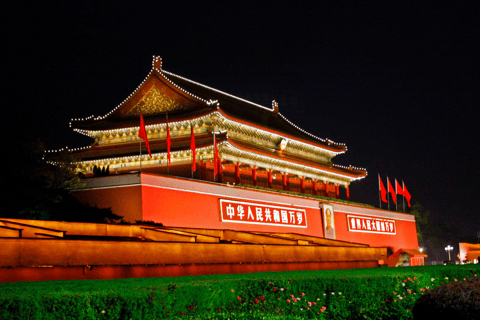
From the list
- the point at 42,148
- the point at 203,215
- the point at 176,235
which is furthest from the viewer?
the point at 203,215

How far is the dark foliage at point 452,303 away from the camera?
6227 mm

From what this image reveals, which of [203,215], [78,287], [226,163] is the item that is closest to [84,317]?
[78,287]

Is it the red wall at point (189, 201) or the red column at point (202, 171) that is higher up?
the red column at point (202, 171)

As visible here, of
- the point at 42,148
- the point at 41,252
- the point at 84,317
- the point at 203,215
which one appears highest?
the point at 42,148

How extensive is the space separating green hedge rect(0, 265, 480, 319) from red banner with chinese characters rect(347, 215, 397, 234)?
1938cm

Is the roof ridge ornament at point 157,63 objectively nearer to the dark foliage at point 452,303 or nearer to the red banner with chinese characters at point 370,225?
the red banner with chinese characters at point 370,225

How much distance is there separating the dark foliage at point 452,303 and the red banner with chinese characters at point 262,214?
45.4ft

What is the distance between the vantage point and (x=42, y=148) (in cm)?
1650

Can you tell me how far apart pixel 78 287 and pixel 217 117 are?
A: 1860cm

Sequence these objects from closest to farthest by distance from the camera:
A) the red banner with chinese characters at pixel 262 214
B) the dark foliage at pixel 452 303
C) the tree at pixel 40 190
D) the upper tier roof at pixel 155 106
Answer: the dark foliage at pixel 452 303, the tree at pixel 40 190, the red banner with chinese characters at pixel 262 214, the upper tier roof at pixel 155 106

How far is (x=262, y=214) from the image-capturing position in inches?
874

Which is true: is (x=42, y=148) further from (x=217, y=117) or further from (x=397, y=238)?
(x=397, y=238)

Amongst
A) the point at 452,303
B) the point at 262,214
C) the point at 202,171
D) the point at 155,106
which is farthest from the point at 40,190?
the point at 452,303

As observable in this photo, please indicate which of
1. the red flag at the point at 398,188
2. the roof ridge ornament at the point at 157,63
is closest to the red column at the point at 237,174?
the roof ridge ornament at the point at 157,63
